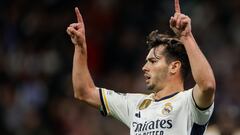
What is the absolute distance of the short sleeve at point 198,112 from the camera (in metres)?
6.87

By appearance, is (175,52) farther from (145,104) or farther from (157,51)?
(145,104)

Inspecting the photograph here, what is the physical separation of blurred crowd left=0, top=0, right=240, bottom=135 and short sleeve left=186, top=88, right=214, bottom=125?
197 inches

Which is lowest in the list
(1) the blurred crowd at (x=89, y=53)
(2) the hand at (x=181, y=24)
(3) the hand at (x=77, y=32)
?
(1) the blurred crowd at (x=89, y=53)

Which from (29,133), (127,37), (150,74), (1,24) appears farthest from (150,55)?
(1,24)

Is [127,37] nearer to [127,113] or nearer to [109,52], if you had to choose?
[109,52]

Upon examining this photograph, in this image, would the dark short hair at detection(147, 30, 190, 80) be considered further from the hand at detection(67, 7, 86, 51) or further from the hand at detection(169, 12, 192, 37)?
the hand at detection(67, 7, 86, 51)

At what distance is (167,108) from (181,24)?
31.6 inches

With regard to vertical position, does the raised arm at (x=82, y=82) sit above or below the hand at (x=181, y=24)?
below

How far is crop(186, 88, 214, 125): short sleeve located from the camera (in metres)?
6.87

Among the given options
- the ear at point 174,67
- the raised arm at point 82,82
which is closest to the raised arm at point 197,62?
the ear at point 174,67

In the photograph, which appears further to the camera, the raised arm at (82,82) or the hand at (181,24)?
the raised arm at (82,82)

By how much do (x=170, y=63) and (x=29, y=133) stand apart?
5738 mm

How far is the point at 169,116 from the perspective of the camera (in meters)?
7.07

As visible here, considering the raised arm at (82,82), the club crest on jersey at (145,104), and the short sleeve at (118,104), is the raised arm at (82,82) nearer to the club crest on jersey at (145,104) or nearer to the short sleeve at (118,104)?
the short sleeve at (118,104)
